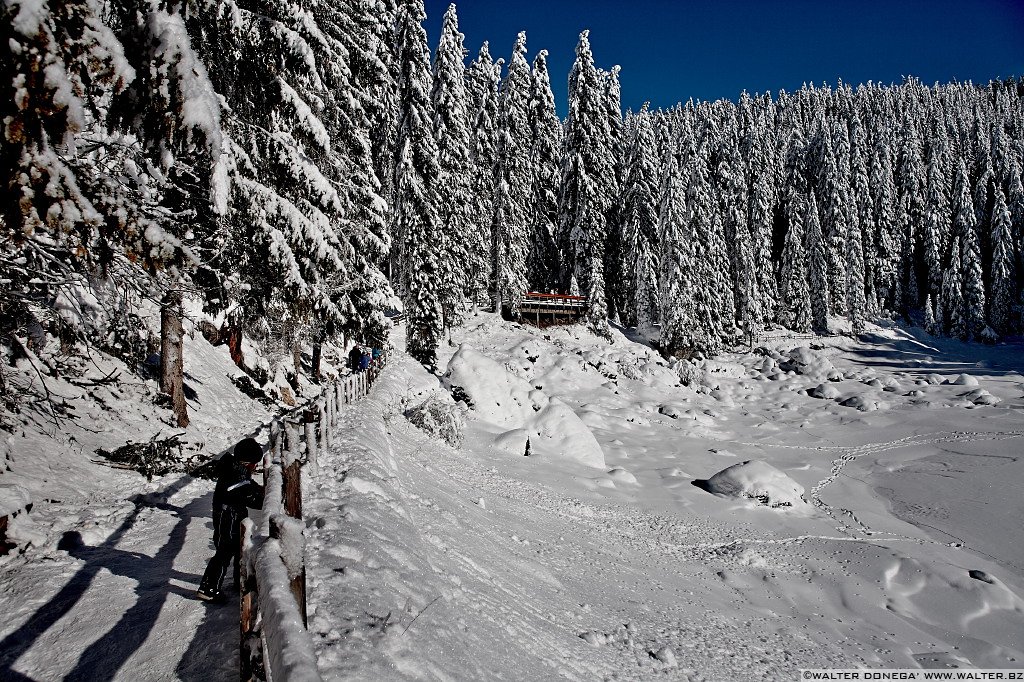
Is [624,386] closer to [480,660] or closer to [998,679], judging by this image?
[998,679]

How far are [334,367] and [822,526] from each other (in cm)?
2022

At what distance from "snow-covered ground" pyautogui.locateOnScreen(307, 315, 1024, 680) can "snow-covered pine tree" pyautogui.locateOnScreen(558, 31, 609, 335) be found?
33.8 ft

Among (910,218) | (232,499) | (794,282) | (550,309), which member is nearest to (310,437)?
(232,499)

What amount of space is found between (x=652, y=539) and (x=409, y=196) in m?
16.8

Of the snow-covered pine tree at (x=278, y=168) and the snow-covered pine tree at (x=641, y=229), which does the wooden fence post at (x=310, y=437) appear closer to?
the snow-covered pine tree at (x=278, y=168)

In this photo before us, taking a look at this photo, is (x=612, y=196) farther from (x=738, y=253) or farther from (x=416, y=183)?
(x=416, y=183)

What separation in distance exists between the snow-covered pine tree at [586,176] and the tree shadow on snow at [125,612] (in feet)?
105

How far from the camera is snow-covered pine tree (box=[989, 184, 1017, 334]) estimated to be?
189ft

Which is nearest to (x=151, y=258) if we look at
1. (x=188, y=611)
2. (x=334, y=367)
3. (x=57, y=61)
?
(x=57, y=61)

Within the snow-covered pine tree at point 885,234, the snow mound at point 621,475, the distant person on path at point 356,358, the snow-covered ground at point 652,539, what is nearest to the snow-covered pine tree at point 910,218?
the snow-covered pine tree at point 885,234

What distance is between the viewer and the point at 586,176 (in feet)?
123

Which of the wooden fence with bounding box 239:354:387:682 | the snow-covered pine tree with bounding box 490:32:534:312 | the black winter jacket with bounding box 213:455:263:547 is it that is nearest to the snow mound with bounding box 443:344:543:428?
the wooden fence with bounding box 239:354:387:682

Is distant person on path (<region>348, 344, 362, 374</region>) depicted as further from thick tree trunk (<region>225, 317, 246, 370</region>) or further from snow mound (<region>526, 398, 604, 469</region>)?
snow mound (<region>526, 398, 604, 469</region>)

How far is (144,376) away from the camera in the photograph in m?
13.7
